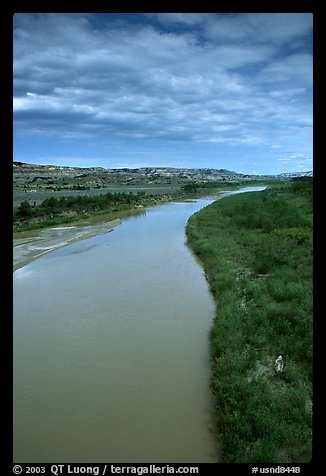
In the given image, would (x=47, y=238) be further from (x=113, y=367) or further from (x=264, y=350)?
(x=264, y=350)

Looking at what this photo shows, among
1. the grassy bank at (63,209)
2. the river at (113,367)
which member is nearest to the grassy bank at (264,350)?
the river at (113,367)

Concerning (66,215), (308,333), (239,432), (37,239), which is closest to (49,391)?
(239,432)

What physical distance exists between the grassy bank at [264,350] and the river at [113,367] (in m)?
0.43

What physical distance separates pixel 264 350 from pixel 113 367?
8.66ft

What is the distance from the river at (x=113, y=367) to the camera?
16.2 ft

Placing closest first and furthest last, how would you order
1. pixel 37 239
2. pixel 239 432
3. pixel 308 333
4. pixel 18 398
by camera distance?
pixel 239 432, pixel 18 398, pixel 308 333, pixel 37 239

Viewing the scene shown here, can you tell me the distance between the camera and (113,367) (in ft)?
22.4

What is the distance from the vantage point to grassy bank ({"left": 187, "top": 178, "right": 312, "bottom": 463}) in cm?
442

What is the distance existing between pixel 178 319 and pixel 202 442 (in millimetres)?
4165

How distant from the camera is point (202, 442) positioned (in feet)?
16.0

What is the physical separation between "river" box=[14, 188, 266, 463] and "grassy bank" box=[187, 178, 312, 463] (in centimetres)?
43

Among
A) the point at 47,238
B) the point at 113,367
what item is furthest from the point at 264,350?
the point at 47,238
